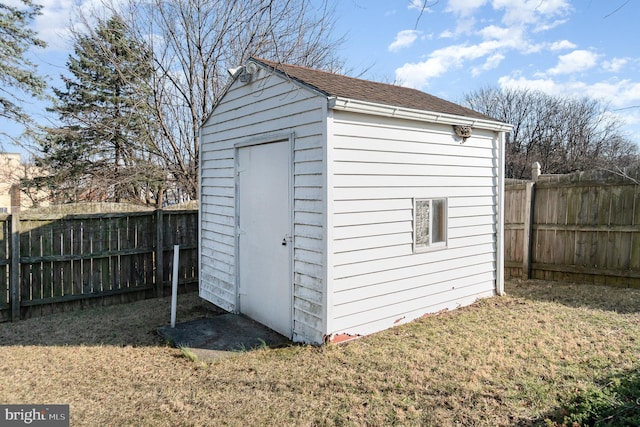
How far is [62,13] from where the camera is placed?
1067cm

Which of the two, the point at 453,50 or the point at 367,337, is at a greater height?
the point at 453,50

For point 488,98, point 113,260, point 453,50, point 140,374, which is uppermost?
point 488,98

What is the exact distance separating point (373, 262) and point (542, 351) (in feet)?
6.37

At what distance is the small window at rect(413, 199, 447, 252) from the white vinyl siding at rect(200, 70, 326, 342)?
1.53 m

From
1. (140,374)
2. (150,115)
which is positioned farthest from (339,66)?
(140,374)

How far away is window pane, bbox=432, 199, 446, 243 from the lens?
5.40 metres

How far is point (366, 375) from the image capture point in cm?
357

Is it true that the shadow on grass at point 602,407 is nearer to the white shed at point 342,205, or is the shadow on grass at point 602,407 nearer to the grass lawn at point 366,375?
the grass lawn at point 366,375

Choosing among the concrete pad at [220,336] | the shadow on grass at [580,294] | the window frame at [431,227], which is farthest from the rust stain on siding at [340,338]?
the shadow on grass at [580,294]

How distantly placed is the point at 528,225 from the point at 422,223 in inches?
138

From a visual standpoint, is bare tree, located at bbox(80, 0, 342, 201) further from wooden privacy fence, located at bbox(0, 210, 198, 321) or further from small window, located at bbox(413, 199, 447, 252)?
small window, located at bbox(413, 199, 447, 252)

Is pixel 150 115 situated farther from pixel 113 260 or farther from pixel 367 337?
pixel 367 337

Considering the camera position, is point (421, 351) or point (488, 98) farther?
point (488, 98)

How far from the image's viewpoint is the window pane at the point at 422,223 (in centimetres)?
517
